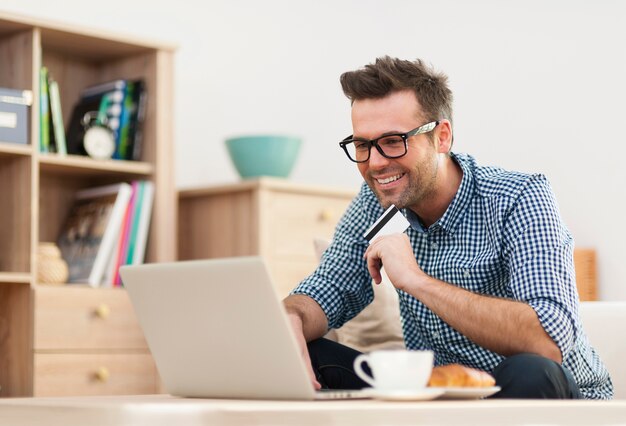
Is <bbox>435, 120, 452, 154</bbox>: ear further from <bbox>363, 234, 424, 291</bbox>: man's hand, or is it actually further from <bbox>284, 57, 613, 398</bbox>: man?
<bbox>363, 234, 424, 291</bbox>: man's hand

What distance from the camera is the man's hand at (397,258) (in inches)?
69.2

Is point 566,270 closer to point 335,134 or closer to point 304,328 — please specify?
point 304,328

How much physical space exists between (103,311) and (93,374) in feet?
0.64

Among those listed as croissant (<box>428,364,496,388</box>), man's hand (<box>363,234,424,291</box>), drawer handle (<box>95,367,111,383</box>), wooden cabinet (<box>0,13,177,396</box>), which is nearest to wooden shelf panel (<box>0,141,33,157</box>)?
wooden cabinet (<box>0,13,177,396</box>)

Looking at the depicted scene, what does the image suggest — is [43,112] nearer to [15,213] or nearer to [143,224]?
[15,213]

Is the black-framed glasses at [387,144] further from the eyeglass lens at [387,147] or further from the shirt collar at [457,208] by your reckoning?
the shirt collar at [457,208]

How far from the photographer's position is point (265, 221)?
3404mm

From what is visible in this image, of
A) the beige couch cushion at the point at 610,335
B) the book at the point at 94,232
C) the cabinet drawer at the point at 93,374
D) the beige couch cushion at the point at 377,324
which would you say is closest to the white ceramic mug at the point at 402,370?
the beige couch cushion at the point at 610,335

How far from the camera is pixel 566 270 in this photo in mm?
1781

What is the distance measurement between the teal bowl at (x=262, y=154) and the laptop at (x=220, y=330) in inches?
85.6

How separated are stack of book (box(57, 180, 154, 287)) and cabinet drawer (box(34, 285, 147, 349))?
3.3 inches

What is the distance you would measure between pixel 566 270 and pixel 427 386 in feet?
2.00

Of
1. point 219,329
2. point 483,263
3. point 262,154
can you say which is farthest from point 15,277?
point 219,329

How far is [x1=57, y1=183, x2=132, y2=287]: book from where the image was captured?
3.37 meters
